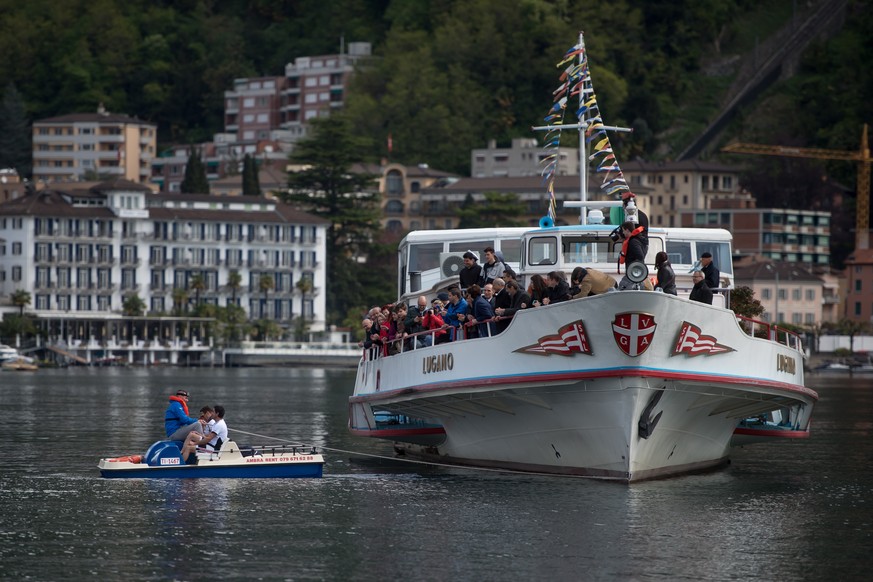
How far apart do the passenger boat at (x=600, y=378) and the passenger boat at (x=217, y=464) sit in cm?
266

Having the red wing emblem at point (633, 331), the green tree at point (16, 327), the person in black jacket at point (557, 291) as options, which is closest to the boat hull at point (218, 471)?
the person in black jacket at point (557, 291)

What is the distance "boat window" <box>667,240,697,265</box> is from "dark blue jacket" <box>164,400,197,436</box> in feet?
37.3

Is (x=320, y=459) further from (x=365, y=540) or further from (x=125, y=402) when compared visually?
(x=125, y=402)

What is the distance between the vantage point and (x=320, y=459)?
41.3m

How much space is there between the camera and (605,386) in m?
36.6

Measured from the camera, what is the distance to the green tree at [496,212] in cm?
19525

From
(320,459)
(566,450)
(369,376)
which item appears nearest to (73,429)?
(369,376)

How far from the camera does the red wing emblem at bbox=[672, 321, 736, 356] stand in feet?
119

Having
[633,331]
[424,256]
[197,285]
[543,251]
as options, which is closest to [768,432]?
[543,251]

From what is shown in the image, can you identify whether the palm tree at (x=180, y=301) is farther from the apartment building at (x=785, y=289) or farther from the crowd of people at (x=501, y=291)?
the crowd of people at (x=501, y=291)

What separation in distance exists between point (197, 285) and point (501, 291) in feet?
477

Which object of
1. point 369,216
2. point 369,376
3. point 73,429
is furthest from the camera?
point 369,216

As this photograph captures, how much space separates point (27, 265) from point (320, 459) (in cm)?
13864

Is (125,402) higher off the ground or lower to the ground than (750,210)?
lower
